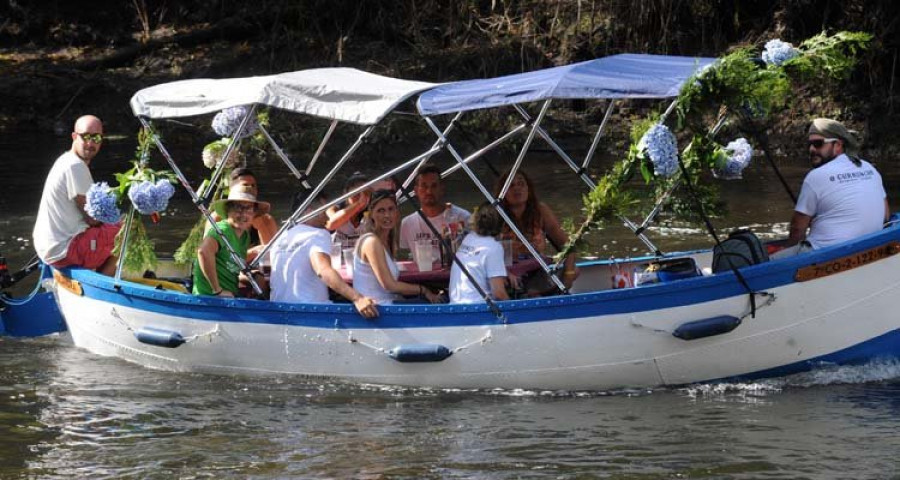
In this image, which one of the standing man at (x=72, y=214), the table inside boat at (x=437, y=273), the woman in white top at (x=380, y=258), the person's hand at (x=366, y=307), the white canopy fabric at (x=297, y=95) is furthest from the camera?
the standing man at (x=72, y=214)

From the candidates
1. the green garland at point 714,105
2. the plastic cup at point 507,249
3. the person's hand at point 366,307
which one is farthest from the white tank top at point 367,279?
the green garland at point 714,105

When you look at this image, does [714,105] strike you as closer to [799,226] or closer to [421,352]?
[799,226]

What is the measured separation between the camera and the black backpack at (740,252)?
9500mm

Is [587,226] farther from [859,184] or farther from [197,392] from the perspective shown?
[197,392]

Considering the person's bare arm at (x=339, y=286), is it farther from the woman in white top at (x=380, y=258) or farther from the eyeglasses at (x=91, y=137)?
the eyeglasses at (x=91, y=137)

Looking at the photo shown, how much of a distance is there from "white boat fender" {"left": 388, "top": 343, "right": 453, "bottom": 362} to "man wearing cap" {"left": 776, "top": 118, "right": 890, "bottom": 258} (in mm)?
2541

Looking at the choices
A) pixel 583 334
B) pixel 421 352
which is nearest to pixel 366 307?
pixel 421 352

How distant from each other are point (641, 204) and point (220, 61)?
47.9 feet

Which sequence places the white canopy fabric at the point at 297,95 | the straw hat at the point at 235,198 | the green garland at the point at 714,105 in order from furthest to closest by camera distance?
1. the straw hat at the point at 235,198
2. the white canopy fabric at the point at 297,95
3. the green garland at the point at 714,105

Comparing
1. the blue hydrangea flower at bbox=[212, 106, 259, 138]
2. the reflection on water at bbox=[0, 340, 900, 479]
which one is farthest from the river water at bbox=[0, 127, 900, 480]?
the blue hydrangea flower at bbox=[212, 106, 259, 138]

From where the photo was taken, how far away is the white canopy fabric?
9.66 m

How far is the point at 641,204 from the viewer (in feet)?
32.4

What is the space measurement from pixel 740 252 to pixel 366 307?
Answer: 2.60 meters

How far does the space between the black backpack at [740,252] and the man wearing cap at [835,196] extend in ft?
1.68
